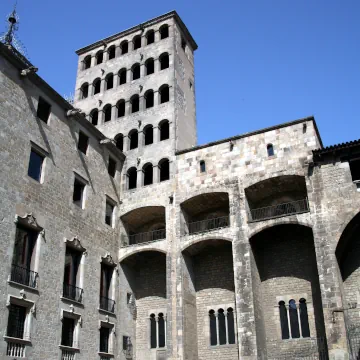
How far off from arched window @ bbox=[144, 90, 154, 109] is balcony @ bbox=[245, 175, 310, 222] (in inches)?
408

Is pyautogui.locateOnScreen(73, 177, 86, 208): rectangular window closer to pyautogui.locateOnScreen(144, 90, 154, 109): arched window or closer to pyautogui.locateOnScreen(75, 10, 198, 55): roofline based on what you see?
pyautogui.locateOnScreen(144, 90, 154, 109): arched window

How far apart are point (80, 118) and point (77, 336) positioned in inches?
449

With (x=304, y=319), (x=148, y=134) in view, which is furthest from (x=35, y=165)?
(x=304, y=319)

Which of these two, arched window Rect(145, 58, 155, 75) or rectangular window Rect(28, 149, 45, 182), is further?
arched window Rect(145, 58, 155, 75)

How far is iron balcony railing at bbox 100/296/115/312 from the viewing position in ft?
81.4

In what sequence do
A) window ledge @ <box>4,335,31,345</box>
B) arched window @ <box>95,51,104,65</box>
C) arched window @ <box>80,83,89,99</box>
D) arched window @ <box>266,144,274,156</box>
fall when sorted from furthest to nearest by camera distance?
arched window @ <box>95,51,104,65</box> → arched window @ <box>80,83,89,99</box> → arched window @ <box>266,144,274,156</box> → window ledge @ <box>4,335,31,345</box>

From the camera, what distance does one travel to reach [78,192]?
998 inches

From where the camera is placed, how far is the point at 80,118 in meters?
26.1

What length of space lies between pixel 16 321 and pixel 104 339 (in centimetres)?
647

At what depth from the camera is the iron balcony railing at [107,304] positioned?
24.8m

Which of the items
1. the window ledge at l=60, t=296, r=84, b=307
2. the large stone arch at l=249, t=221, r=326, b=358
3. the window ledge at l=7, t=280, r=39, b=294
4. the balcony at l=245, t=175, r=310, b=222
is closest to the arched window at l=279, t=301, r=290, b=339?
the large stone arch at l=249, t=221, r=326, b=358

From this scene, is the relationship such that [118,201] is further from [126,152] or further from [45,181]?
[45,181]

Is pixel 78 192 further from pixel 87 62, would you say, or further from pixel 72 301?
pixel 87 62

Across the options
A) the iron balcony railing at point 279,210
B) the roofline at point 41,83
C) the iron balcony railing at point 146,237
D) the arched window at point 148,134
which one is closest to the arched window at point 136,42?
the arched window at point 148,134
